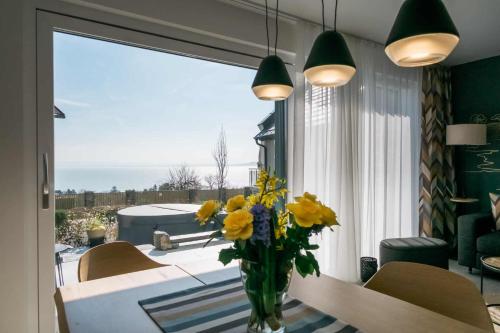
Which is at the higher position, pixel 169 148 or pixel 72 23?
pixel 72 23

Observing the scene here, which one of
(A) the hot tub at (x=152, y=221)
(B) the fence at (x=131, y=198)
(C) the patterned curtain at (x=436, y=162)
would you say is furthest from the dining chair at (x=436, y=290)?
(C) the patterned curtain at (x=436, y=162)

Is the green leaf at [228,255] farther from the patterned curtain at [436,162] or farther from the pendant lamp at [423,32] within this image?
the patterned curtain at [436,162]

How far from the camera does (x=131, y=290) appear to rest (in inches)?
53.6

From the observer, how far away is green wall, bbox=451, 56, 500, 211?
4.38 m

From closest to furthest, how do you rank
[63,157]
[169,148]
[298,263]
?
[298,263]
[63,157]
[169,148]

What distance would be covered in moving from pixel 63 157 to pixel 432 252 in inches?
123

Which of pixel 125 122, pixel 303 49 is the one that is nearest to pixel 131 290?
pixel 125 122

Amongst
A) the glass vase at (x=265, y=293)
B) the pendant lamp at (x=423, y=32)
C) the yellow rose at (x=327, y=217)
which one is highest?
Answer: the pendant lamp at (x=423, y=32)

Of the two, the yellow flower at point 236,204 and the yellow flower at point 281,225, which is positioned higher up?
the yellow flower at point 236,204

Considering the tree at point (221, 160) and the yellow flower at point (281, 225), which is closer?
the yellow flower at point (281, 225)

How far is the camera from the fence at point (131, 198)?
7.76 ft

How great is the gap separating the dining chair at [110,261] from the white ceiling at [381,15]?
6.87ft

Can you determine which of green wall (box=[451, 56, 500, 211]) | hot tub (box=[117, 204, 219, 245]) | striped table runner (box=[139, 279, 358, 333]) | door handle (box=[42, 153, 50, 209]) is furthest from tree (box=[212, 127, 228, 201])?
green wall (box=[451, 56, 500, 211])

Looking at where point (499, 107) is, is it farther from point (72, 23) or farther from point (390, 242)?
point (72, 23)
